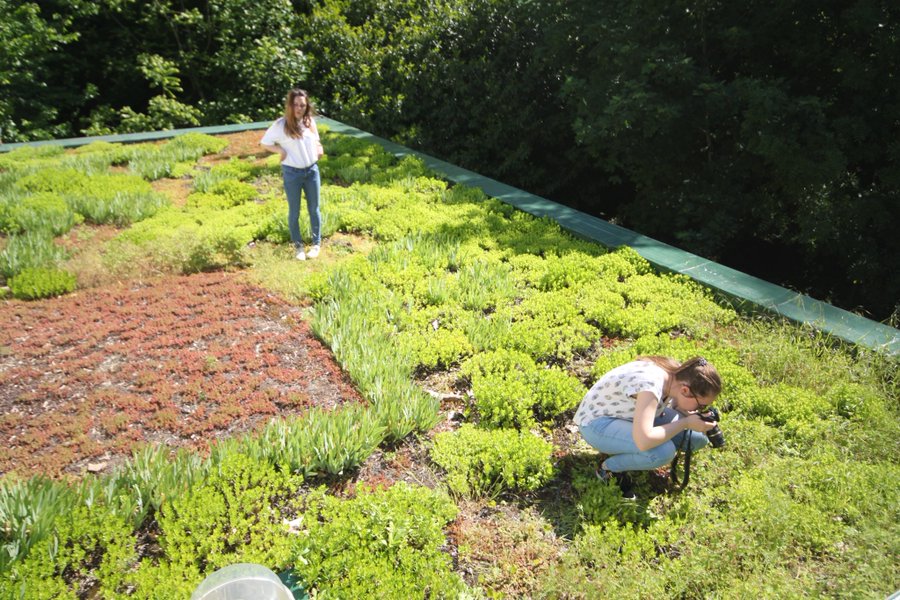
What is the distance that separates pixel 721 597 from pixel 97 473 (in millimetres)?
3358

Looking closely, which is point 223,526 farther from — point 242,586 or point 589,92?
point 589,92

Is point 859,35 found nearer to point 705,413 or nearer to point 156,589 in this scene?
point 705,413

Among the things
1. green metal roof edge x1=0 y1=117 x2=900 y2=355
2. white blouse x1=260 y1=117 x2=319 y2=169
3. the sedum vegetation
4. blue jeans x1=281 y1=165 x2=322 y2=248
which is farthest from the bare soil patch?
green metal roof edge x1=0 y1=117 x2=900 y2=355

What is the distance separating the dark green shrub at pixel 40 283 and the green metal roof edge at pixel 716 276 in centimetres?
477

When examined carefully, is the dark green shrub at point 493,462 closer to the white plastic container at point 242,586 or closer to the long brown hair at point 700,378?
the long brown hair at point 700,378

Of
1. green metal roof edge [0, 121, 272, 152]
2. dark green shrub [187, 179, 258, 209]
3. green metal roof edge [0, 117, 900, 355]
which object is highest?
green metal roof edge [0, 121, 272, 152]

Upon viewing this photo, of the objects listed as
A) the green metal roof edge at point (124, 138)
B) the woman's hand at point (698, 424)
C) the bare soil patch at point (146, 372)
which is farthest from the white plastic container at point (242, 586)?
the green metal roof edge at point (124, 138)

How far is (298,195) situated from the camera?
6.21 metres

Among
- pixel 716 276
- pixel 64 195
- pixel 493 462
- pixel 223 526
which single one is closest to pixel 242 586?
pixel 223 526

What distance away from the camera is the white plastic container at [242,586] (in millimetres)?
2461

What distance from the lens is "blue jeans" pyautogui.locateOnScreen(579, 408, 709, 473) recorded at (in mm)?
3439

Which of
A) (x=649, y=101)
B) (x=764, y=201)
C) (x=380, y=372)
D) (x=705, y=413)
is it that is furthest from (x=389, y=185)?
(x=705, y=413)

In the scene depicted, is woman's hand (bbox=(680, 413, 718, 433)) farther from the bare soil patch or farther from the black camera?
the bare soil patch

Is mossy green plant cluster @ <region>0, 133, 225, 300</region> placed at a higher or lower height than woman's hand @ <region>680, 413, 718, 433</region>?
higher
